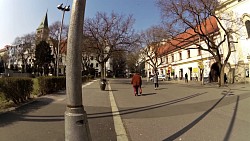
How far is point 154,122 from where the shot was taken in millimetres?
8242

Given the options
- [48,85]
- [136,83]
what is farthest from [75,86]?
[48,85]

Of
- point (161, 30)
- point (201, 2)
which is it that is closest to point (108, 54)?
point (161, 30)

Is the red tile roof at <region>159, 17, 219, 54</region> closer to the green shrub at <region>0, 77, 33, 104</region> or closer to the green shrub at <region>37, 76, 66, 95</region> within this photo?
the green shrub at <region>37, 76, 66, 95</region>

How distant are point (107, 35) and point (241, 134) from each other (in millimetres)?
30839

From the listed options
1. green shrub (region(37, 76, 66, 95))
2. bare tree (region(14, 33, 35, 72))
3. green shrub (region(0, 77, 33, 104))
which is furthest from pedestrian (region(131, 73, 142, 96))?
bare tree (region(14, 33, 35, 72))

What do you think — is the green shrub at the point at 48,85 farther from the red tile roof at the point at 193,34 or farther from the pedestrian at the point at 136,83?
the red tile roof at the point at 193,34

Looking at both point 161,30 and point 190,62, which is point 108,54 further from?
point 190,62

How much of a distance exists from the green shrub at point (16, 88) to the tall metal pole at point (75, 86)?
7.30m

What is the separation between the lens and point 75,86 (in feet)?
13.7

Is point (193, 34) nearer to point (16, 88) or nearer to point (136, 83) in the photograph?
point (136, 83)

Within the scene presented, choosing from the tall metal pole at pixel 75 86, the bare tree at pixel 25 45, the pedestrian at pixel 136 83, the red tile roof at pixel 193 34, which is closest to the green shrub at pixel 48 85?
the pedestrian at pixel 136 83

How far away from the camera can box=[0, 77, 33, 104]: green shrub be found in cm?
1062

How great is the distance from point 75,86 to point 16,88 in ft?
27.6

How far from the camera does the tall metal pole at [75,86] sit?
4.14m
